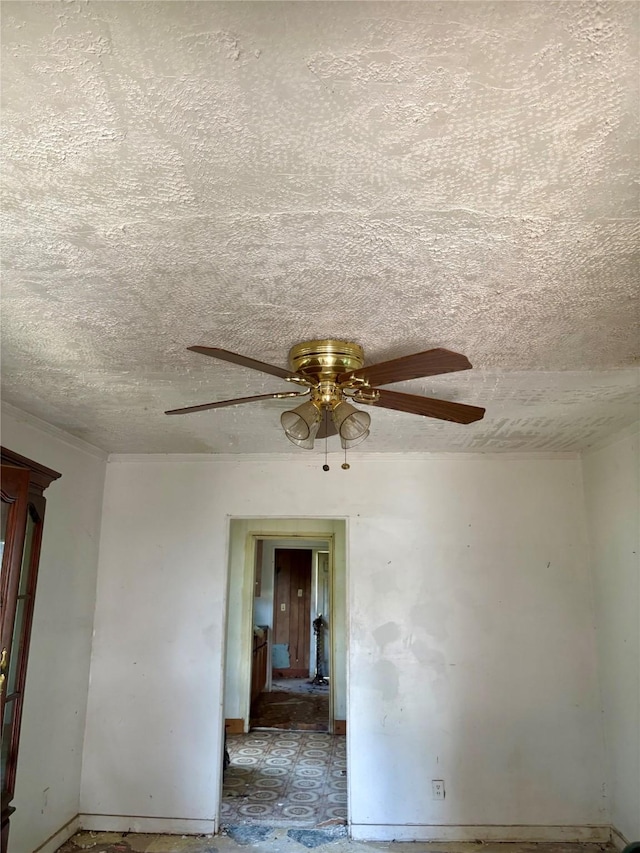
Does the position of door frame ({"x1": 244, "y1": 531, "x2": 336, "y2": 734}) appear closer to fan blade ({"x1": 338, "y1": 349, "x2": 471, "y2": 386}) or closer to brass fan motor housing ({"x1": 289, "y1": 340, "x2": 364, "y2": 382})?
brass fan motor housing ({"x1": 289, "y1": 340, "x2": 364, "y2": 382})

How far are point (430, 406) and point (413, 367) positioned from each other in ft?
1.17

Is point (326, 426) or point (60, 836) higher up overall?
point (326, 426)

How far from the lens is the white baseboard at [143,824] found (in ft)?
11.7

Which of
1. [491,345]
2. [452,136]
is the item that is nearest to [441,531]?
[491,345]

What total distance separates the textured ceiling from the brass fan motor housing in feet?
0.17

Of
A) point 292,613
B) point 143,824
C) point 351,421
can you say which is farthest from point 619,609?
point 292,613

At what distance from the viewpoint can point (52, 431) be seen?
3299mm

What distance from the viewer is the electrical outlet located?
3.55 meters

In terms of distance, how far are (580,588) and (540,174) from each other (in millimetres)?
3308

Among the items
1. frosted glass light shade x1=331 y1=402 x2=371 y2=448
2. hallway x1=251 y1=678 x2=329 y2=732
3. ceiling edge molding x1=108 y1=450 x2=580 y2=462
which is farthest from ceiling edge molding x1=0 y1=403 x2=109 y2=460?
hallway x1=251 y1=678 x2=329 y2=732

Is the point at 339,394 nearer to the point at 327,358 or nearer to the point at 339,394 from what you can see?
the point at 339,394

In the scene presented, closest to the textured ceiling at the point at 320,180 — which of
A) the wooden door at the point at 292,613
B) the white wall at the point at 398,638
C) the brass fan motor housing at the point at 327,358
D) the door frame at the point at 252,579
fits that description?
the brass fan motor housing at the point at 327,358

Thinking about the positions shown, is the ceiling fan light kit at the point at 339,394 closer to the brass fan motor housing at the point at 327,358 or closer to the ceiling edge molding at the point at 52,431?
the brass fan motor housing at the point at 327,358

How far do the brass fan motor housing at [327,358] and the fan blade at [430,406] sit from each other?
0.13 metres
